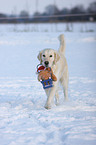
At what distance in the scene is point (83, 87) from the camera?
450 cm

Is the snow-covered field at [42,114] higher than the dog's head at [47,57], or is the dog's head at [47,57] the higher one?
the dog's head at [47,57]

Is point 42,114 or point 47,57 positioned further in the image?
point 47,57

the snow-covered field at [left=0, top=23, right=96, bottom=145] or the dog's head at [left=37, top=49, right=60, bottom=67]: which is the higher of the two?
the dog's head at [left=37, top=49, right=60, bottom=67]

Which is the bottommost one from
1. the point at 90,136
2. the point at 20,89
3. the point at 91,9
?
the point at 90,136

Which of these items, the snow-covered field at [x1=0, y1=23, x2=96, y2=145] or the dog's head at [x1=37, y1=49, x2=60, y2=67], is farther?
the dog's head at [x1=37, y1=49, x2=60, y2=67]

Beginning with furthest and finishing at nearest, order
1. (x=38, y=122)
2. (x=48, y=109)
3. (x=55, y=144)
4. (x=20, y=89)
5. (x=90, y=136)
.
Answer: (x=20, y=89) < (x=48, y=109) < (x=38, y=122) < (x=90, y=136) < (x=55, y=144)

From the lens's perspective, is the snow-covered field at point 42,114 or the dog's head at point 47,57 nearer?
the snow-covered field at point 42,114

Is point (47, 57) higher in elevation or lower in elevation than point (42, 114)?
higher

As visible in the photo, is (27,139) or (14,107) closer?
(27,139)

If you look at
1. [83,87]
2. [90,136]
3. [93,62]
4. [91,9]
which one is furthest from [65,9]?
[90,136]

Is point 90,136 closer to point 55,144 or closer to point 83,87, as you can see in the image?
point 55,144

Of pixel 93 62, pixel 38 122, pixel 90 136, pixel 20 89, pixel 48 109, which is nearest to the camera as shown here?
pixel 90 136

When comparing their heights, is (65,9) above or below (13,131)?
above

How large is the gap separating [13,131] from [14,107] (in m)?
0.88
